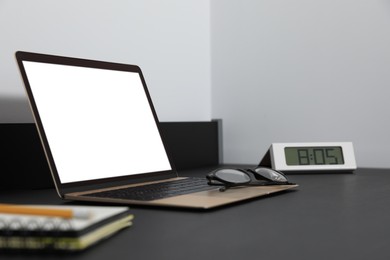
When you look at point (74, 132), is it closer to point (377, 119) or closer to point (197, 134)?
point (197, 134)

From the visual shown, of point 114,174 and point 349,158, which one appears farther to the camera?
point 349,158

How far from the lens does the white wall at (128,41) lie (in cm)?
121

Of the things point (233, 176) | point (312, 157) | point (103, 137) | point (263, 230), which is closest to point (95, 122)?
point (103, 137)

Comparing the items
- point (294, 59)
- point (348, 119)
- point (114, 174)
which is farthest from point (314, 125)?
point (114, 174)

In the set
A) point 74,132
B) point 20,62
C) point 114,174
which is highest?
point 20,62

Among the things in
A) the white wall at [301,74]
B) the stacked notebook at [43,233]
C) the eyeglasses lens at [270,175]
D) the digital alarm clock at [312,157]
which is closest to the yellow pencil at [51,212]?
the stacked notebook at [43,233]

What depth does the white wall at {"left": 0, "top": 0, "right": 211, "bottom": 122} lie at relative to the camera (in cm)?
121

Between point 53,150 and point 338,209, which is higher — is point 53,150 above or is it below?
above

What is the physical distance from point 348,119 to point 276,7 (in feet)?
1.60

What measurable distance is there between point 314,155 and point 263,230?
85 centimetres

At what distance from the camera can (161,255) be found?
56 centimetres

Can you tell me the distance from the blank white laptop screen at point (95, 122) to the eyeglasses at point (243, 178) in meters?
0.20

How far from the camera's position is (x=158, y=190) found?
988mm

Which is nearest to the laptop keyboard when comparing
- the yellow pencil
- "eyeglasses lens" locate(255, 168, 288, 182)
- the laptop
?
the laptop
